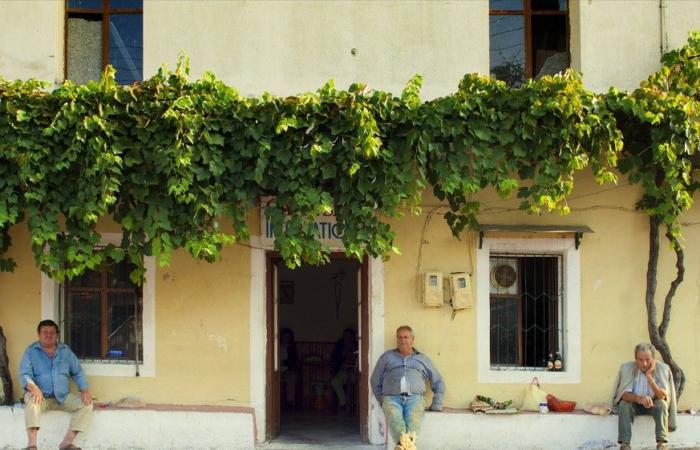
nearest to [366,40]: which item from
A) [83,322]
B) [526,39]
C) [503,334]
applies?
[526,39]

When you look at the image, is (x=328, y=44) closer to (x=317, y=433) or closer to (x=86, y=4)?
(x=86, y=4)

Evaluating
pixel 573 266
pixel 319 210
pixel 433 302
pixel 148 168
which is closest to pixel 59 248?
pixel 148 168

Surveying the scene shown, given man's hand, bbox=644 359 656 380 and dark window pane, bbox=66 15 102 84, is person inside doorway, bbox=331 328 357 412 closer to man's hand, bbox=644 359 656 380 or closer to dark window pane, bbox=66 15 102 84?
man's hand, bbox=644 359 656 380

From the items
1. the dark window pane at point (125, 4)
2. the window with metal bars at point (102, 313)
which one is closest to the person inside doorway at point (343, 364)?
the window with metal bars at point (102, 313)

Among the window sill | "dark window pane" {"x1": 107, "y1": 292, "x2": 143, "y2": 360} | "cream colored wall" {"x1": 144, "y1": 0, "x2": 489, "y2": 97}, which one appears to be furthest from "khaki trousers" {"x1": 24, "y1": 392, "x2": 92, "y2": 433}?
"cream colored wall" {"x1": 144, "y1": 0, "x2": 489, "y2": 97}

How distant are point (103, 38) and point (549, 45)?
489 cm

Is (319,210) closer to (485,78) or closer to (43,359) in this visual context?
(485,78)

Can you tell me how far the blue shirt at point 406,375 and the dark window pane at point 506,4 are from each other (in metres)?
3.90

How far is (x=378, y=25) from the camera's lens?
10000 millimetres

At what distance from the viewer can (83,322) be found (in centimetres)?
1020

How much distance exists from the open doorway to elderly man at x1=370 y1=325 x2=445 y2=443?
565mm

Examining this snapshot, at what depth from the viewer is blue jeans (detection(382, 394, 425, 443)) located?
9172mm

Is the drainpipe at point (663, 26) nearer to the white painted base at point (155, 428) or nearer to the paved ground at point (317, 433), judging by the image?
the paved ground at point (317, 433)

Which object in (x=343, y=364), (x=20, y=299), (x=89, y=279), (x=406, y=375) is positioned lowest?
(x=343, y=364)
